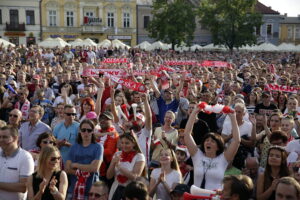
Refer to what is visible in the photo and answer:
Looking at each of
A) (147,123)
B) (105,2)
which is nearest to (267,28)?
(105,2)

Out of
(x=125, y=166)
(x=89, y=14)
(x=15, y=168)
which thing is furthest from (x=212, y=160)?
(x=89, y=14)

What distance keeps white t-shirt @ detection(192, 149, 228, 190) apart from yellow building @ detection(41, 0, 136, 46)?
156 feet

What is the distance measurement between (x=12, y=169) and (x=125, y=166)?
4.19ft

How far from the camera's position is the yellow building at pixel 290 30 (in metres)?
63.2

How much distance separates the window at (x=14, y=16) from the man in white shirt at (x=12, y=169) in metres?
47.0

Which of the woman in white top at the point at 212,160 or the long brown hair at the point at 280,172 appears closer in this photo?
the long brown hair at the point at 280,172

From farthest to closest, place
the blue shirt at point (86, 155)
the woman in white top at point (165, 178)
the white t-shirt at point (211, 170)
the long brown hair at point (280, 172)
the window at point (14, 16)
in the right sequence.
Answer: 1. the window at point (14, 16)
2. the blue shirt at point (86, 155)
3. the woman in white top at point (165, 178)
4. the white t-shirt at point (211, 170)
5. the long brown hair at point (280, 172)

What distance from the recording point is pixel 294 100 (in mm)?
7477

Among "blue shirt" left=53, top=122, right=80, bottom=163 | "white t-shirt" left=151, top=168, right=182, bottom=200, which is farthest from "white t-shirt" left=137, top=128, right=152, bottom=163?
"white t-shirt" left=151, top=168, right=182, bottom=200

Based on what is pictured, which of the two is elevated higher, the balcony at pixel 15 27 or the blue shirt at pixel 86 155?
the balcony at pixel 15 27

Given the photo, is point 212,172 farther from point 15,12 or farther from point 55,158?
point 15,12

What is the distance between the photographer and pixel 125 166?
4.86 meters

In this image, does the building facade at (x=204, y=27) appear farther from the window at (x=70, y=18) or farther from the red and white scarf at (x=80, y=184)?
the red and white scarf at (x=80, y=184)

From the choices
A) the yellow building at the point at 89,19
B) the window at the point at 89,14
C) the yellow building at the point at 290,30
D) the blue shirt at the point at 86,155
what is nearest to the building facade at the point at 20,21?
the yellow building at the point at 89,19
